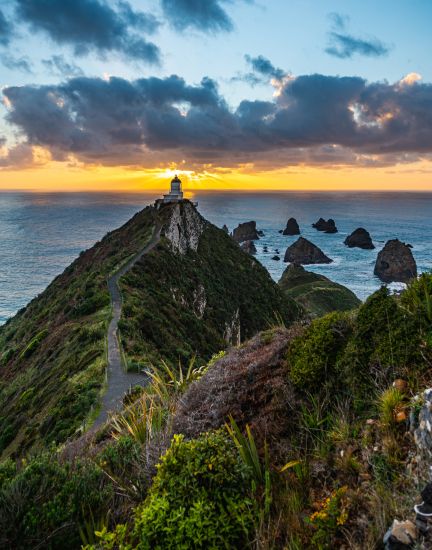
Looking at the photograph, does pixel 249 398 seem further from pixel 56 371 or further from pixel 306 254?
pixel 306 254

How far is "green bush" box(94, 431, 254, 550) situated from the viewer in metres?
3.75

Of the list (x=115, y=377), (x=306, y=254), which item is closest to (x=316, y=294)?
(x=306, y=254)

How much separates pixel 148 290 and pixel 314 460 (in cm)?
3187

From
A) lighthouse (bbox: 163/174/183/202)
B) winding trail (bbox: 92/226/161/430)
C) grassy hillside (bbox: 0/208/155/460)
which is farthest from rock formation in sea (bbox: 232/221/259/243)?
winding trail (bbox: 92/226/161/430)

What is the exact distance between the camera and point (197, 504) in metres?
3.84

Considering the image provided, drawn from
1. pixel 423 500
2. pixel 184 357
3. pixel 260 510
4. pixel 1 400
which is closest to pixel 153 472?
pixel 260 510

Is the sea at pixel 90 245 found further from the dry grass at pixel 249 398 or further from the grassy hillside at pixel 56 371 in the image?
the dry grass at pixel 249 398

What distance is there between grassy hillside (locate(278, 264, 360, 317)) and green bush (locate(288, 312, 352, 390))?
207ft

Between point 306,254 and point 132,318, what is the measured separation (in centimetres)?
9418

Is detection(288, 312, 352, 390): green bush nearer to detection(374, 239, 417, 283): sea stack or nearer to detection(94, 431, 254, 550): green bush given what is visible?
detection(94, 431, 254, 550): green bush

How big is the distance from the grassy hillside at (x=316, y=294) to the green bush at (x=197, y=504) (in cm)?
6535

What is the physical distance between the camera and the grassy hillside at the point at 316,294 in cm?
7394

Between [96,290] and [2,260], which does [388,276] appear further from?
[2,260]

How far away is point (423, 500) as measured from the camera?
10.4 ft
